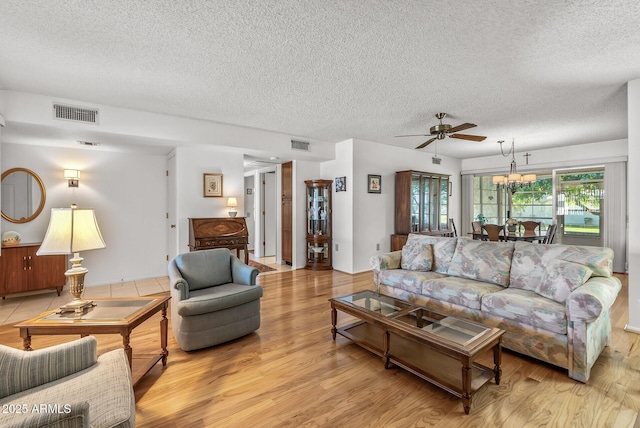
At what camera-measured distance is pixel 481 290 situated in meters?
2.74

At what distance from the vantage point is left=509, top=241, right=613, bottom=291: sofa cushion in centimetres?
254

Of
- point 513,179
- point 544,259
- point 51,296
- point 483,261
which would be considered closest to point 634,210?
point 544,259

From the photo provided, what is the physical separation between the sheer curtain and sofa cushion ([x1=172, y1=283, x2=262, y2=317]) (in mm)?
6737

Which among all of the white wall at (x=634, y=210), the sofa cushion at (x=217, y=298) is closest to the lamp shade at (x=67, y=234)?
the sofa cushion at (x=217, y=298)

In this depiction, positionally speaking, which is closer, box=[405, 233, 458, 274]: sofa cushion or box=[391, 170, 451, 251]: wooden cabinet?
box=[405, 233, 458, 274]: sofa cushion

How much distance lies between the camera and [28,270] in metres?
4.01

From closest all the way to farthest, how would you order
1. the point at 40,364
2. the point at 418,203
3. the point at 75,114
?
the point at 40,364 < the point at 75,114 < the point at 418,203

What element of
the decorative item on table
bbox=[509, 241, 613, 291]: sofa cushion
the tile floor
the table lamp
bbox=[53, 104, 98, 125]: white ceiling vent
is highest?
bbox=[53, 104, 98, 125]: white ceiling vent

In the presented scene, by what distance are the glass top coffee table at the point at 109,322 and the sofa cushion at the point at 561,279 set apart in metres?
3.17

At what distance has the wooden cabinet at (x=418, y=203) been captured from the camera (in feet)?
19.8

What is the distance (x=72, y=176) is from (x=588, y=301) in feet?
20.2

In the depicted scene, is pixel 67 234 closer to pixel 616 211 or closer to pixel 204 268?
pixel 204 268

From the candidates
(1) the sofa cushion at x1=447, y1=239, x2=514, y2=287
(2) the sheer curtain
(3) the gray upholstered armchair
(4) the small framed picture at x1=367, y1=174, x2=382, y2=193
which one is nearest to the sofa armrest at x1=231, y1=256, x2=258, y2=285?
(3) the gray upholstered armchair

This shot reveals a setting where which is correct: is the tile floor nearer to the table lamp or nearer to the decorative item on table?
the decorative item on table
